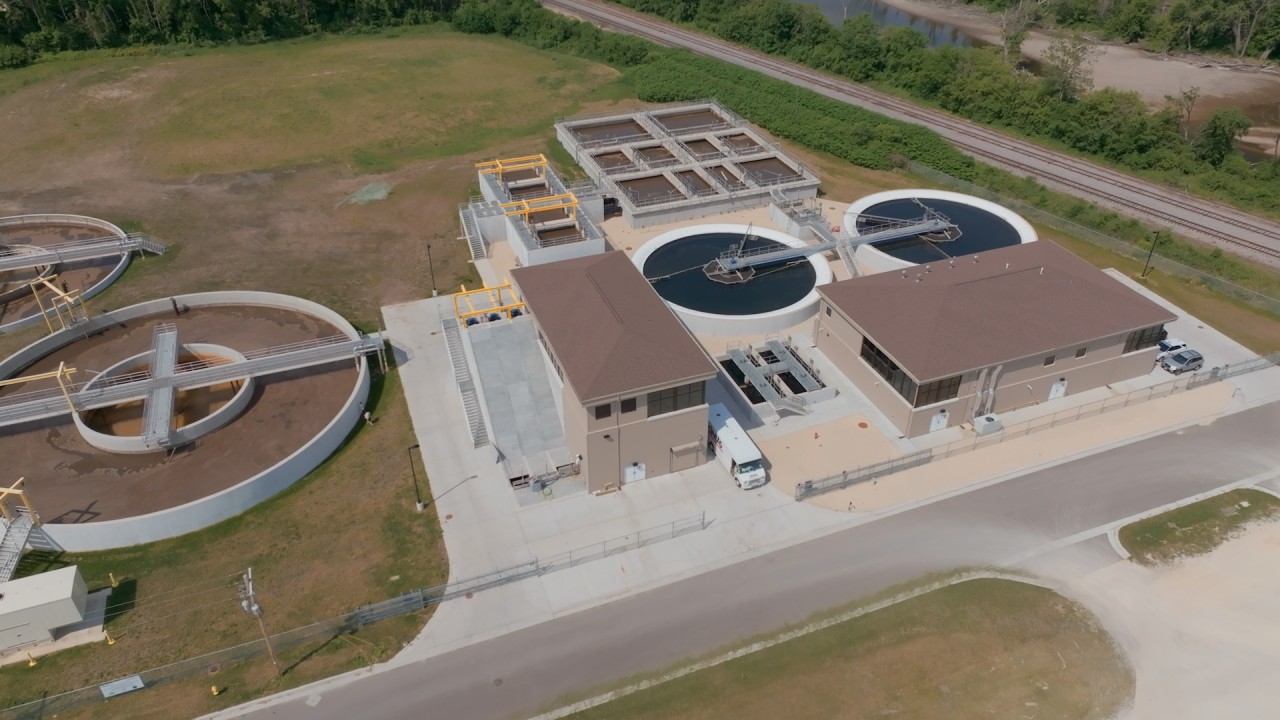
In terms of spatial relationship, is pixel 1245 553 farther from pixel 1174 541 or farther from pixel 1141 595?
pixel 1141 595

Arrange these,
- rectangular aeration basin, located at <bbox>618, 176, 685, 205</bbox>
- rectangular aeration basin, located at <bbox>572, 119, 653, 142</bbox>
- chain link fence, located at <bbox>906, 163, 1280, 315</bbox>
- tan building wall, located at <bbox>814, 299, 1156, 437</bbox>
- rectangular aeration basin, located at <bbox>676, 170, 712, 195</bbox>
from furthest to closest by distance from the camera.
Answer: rectangular aeration basin, located at <bbox>572, 119, 653, 142</bbox> → rectangular aeration basin, located at <bbox>676, 170, 712, 195</bbox> → rectangular aeration basin, located at <bbox>618, 176, 685, 205</bbox> → chain link fence, located at <bbox>906, 163, 1280, 315</bbox> → tan building wall, located at <bbox>814, 299, 1156, 437</bbox>

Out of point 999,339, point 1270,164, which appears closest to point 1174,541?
point 999,339

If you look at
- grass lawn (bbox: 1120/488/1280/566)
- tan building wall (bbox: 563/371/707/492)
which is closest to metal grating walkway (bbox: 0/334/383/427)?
tan building wall (bbox: 563/371/707/492)

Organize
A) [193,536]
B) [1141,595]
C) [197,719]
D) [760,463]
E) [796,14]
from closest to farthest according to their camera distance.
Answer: [197,719], [1141,595], [193,536], [760,463], [796,14]

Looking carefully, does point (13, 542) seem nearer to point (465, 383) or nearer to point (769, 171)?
point (465, 383)

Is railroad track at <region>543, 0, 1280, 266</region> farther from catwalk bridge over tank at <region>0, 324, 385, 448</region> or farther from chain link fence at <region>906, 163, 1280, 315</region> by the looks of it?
catwalk bridge over tank at <region>0, 324, 385, 448</region>

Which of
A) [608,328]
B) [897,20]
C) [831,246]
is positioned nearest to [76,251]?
[608,328]
